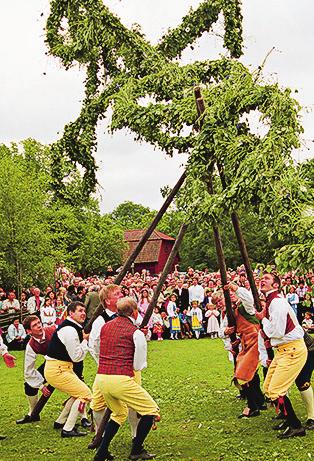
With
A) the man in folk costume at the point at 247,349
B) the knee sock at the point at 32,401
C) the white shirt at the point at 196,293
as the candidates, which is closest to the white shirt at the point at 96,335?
the man in folk costume at the point at 247,349

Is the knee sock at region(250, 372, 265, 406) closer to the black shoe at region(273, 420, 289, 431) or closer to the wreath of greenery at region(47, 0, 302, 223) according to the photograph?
the black shoe at region(273, 420, 289, 431)

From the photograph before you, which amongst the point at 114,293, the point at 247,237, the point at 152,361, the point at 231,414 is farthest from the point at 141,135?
the point at 247,237

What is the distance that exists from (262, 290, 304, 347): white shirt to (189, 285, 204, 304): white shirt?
1254cm

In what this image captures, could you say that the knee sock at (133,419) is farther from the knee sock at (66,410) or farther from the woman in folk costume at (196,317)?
the woman in folk costume at (196,317)

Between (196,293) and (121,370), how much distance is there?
13.6 metres

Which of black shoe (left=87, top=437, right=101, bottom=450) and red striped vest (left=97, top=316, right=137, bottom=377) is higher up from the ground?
red striped vest (left=97, top=316, right=137, bottom=377)

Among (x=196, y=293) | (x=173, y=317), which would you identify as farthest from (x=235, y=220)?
(x=196, y=293)

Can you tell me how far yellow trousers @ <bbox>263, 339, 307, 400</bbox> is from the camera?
7.27 metres

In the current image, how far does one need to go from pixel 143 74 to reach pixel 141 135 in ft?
3.79

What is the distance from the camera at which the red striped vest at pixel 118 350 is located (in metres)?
6.53

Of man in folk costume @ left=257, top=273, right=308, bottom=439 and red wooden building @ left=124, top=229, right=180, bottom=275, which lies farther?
red wooden building @ left=124, top=229, right=180, bottom=275

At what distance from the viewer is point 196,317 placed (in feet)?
63.5

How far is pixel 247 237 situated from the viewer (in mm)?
43719

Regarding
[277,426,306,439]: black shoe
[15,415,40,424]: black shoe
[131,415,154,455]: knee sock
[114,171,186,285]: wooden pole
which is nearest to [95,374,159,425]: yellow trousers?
[131,415,154,455]: knee sock
